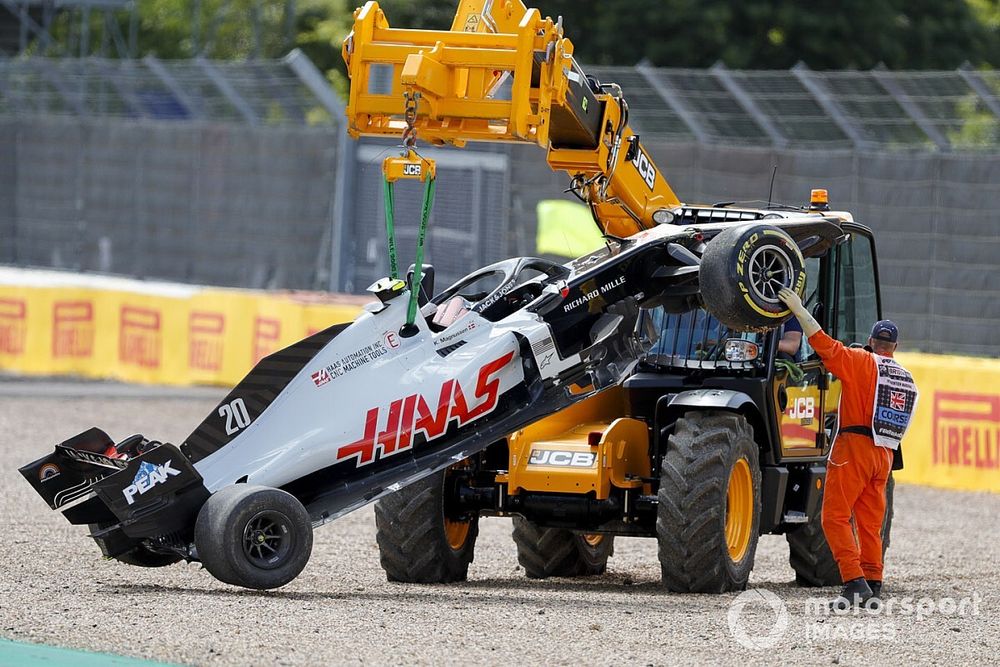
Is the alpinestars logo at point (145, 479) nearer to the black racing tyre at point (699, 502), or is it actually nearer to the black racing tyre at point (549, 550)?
the black racing tyre at point (699, 502)

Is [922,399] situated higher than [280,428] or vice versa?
[280,428]

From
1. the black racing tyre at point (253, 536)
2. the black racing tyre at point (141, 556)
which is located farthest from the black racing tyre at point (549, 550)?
the black racing tyre at point (141, 556)

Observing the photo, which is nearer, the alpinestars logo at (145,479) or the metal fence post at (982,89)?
the alpinestars logo at (145,479)

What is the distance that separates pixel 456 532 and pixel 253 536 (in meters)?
1.87

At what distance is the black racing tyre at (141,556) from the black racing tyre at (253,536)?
0.38 m

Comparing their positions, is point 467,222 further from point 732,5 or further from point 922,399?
point 732,5

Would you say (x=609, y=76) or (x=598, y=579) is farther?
(x=609, y=76)

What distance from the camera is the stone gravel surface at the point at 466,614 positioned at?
798cm

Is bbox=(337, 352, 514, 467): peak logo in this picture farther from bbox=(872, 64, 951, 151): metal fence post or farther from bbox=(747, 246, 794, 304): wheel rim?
bbox=(872, 64, 951, 151): metal fence post

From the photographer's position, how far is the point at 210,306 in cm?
2269

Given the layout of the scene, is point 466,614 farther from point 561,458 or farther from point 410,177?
point 410,177

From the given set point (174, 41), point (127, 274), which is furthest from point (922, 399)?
point (174, 41)

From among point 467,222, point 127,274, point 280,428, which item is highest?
point 280,428

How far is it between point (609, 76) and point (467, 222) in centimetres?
284
